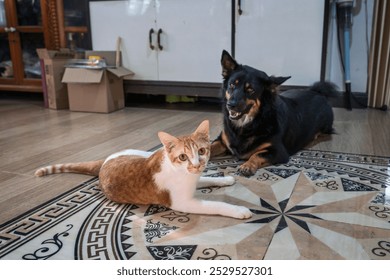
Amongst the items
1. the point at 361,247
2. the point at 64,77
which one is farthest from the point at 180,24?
the point at 361,247

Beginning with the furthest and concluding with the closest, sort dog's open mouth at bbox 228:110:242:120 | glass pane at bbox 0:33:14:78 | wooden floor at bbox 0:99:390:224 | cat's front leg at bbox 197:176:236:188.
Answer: glass pane at bbox 0:33:14:78, dog's open mouth at bbox 228:110:242:120, wooden floor at bbox 0:99:390:224, cat's front leg at bbox 197:176:236:188

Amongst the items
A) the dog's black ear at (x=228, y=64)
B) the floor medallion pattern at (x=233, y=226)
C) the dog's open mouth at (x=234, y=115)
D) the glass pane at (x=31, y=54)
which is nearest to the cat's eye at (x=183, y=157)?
the floor medallion pattern at (x=233, y=226)

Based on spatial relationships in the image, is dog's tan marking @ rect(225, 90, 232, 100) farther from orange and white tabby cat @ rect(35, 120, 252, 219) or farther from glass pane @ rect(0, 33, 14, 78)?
glass pane @ rect(0, 33, 14, 78)

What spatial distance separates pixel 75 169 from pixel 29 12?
10.1ft

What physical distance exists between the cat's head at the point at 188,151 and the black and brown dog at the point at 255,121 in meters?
0.55

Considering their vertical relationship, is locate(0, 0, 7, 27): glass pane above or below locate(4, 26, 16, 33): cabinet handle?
above

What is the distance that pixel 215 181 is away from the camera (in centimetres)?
164

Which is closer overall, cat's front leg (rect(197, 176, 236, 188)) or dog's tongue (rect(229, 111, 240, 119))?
cat's front leg (rect(197, 176, 236, 188))

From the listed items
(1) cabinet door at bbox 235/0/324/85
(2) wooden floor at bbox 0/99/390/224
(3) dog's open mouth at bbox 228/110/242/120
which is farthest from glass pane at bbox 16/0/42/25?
(3) dog's open mouth at bbox 228/110/242/120

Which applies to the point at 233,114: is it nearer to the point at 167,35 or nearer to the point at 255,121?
the point at 255,121

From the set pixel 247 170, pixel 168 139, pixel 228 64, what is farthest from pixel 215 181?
pixel 228 64

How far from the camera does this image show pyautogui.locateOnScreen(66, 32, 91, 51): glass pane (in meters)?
3.89

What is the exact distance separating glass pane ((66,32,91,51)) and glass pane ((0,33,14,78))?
876 millimetres

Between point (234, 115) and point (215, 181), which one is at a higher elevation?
point (234, 115)
